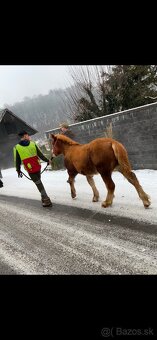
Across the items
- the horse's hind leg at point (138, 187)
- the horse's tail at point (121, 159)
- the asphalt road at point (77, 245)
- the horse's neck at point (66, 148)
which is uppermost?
the horse's neck at point (66, 148)

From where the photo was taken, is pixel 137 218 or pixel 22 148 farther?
pixel 22 148

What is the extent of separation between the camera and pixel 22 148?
21.5 feet

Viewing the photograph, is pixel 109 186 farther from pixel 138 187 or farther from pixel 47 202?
pixel 47 202

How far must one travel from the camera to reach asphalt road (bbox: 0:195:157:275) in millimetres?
3456

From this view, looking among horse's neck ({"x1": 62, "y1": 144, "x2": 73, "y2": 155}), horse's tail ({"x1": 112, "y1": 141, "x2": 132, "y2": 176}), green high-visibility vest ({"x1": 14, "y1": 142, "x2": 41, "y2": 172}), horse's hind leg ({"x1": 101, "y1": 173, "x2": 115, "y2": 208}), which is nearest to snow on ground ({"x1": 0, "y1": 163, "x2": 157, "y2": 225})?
horse's hind leg ({"x1": 101, "y1": 173, "x2": 115, "y2": 208})

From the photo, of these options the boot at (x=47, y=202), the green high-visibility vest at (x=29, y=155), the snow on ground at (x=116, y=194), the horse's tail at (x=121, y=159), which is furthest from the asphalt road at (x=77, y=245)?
the green high-visibility vest at (x=29, y=155)

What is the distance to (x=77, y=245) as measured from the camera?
4.19 meters

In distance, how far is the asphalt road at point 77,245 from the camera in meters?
3.46

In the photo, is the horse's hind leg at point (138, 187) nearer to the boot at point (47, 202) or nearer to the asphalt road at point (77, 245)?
the asphalt road at point (77, 245)
